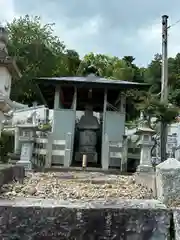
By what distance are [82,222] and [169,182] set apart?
876mm

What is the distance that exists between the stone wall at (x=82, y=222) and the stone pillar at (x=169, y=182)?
342 mm

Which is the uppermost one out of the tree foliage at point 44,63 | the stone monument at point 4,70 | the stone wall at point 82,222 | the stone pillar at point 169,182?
the tree foliage at point 44,63

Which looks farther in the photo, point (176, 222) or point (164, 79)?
point (164, 79)

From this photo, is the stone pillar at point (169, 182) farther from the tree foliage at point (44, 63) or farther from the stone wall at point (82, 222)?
the tree foliage at point (44, 63)

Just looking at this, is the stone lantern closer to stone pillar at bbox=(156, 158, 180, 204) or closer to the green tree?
stone pillar at bbox=(156, 158, 180, 204)

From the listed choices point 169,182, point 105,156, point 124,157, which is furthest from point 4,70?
point 124,157

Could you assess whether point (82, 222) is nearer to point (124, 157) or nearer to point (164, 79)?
point (124, 157)

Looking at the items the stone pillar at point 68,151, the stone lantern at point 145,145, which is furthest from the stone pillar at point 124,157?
the stone pillar at point 68,151

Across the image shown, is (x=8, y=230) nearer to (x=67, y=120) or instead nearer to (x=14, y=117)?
(x=67, y=120)

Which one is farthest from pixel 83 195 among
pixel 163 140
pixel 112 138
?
pixel 163 140

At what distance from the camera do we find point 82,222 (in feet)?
8.32

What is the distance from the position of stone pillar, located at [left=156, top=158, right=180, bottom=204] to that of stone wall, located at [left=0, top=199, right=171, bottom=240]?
0.34 m

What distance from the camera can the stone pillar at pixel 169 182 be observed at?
2926 mm

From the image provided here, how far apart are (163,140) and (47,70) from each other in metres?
17.1
